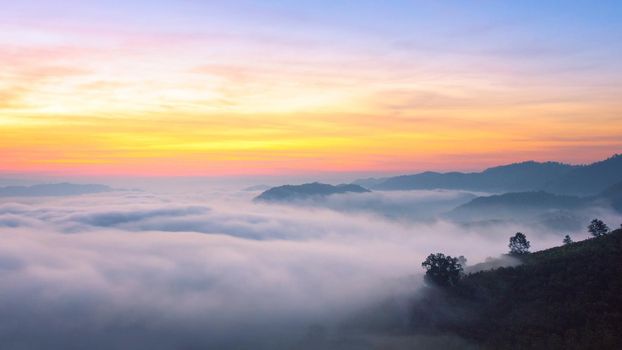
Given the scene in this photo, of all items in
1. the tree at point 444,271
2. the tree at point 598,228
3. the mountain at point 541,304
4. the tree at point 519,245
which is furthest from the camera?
the tree at point 598,228

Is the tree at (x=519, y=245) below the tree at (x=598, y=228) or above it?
below

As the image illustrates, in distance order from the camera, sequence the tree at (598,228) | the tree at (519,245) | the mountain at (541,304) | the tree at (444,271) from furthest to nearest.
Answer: the tree at (598,228) → the tree at (519,245) → the tree at (444,271) → the mountain at (541,304)

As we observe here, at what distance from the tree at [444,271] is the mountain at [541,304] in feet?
7.13

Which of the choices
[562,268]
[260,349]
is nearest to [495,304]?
[562,268]

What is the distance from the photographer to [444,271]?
4363 inches

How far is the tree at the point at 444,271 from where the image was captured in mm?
109000

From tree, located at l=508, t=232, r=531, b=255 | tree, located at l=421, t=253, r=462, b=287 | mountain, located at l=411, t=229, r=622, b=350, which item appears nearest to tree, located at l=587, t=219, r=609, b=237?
tree, located at l=508, t=232, r=531, b=255

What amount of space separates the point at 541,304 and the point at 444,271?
87.8 feet

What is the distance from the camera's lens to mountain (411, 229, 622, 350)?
7400 centimetres

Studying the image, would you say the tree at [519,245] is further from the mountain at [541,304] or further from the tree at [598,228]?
the tree at [598,228]

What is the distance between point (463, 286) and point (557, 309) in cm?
2538

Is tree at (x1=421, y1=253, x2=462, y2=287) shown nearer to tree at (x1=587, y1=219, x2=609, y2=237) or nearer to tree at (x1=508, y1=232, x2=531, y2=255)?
tree at (x1=508, y1=232, x2=531, y2=255)

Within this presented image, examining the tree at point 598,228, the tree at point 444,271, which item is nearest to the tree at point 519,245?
the tree at point 598,228

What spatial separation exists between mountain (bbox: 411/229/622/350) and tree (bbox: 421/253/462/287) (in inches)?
85.5
